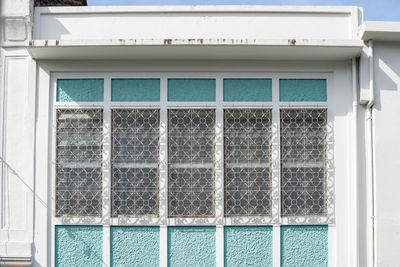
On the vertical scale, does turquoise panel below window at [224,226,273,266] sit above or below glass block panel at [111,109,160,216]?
below

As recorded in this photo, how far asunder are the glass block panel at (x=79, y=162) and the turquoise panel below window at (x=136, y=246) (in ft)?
1.48

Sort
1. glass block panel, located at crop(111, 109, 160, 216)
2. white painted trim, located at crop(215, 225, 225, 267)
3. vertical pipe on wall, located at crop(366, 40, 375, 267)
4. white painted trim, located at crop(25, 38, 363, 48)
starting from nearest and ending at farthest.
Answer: white painted trim, located at crop(25, 38, 363, 48), vertical pipe on wall, located at crop(366, 40, 375, 267), white painted trim, located at crop(215, 225, 225, 267), glass block panel, located at crop(111, 109, 160, 216)

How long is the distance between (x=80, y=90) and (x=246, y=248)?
9.25 ft

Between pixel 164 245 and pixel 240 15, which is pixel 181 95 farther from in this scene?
pixel 164 245

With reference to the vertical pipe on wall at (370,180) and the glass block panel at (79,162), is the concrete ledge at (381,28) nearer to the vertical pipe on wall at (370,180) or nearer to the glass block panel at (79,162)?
the vertical pipe on wall at (370,180)

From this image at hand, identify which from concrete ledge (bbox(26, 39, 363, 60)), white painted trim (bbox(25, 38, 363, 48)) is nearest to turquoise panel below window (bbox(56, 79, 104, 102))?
concrete ledge (bbox(26, 39, 363, 60))

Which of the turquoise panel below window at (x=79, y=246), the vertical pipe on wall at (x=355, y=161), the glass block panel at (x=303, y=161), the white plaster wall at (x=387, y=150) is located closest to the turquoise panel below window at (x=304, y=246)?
the glass block panel at (x=303, y=161)

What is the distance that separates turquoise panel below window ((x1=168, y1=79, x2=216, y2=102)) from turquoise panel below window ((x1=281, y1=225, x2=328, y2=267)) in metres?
1.87

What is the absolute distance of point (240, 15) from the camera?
261 inches

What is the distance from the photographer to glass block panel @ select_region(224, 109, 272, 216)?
6449 mm

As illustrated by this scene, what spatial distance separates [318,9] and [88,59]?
294 centimetres

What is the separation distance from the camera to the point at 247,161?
21.3 feet

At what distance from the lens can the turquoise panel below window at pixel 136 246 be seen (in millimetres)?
6383

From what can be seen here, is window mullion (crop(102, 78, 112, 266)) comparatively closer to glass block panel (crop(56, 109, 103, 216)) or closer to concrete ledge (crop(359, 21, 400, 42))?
glass block panel (crop(56, 109, 103, 216))
